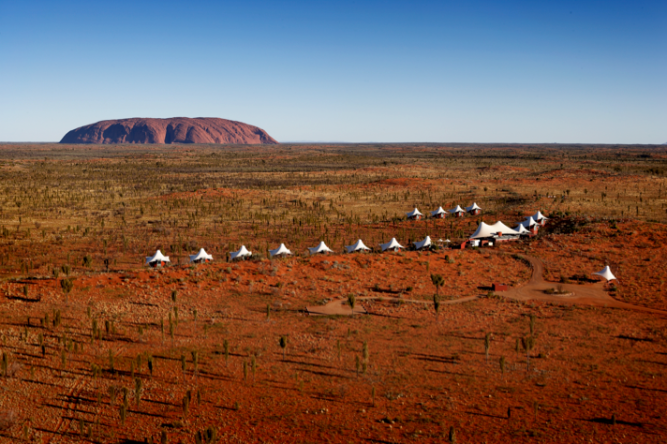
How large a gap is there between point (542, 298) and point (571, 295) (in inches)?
82.2

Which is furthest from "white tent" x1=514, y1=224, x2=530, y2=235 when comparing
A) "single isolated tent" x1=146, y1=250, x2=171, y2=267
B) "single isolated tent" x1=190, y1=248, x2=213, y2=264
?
"single isolated tent" x1=146, y1=250, x2=171, y2=267

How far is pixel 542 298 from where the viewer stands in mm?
29922

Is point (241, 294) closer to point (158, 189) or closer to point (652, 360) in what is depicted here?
point (652, 360)

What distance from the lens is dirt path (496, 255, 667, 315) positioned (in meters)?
28.8

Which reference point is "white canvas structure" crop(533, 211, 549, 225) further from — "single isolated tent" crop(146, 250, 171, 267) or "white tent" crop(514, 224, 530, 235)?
"single isolated tent" crop(146, 250, 171, 267)

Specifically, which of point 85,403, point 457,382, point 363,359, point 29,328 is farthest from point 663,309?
point 29,328

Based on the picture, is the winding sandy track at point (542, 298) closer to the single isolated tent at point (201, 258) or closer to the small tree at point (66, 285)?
the single isolated tent at point (201, 258)

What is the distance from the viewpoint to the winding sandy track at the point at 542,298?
90.4 ft

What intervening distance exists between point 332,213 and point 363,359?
43.2 metres

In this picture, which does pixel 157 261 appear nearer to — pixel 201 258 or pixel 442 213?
pixel 201 258

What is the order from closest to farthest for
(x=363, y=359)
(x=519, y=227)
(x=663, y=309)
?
(x=363, y=359) < (x=663, y=309) < (x=519, y=227)

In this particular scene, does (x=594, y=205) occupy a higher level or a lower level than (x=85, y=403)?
higher

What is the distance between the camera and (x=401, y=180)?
3703 inches

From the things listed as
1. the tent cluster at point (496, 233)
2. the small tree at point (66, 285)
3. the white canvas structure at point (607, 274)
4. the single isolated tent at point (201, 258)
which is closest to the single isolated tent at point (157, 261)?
the single isolated tent at point (201, 258)
